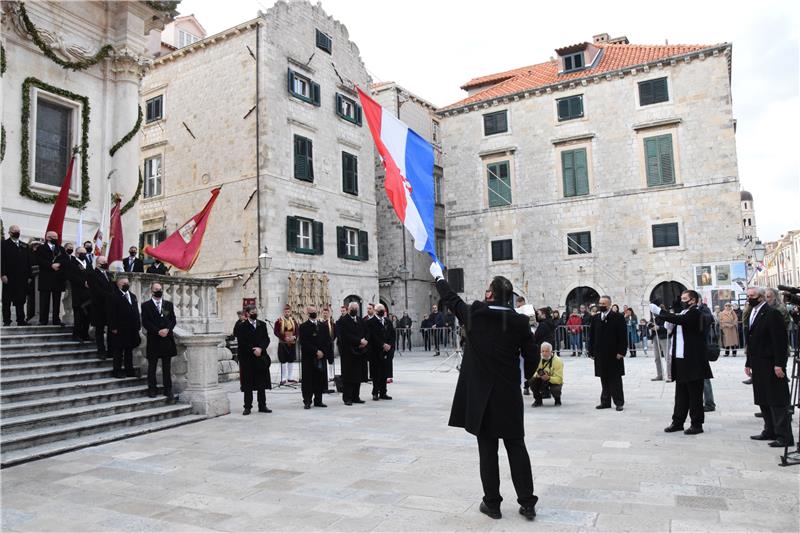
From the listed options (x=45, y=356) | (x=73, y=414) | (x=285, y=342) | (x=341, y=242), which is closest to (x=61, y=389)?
(x=73, y=414)

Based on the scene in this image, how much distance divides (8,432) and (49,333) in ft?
12.5

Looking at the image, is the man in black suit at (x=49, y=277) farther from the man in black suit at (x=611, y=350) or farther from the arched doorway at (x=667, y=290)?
the arched doorway at (x=667, y=290)

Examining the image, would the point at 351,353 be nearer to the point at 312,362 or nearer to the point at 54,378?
the point at 312,362

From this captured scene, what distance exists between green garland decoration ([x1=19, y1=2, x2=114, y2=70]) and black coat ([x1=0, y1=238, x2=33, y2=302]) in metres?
5.36

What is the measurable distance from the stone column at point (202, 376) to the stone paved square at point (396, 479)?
0.64 meters

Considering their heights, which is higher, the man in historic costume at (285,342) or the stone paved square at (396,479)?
the man in historic costume at (285,342)

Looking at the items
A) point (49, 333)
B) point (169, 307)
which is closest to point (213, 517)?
point (169, 307)

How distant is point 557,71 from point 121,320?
26296mm

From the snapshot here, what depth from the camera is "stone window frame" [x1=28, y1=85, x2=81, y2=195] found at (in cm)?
1377

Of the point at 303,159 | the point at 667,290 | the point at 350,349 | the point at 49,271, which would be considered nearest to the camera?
the point at 350,349

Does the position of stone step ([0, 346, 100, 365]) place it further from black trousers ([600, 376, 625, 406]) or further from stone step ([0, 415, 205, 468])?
black trousers ([600, 376, 625, 406])

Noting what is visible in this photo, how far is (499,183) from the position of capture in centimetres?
3031

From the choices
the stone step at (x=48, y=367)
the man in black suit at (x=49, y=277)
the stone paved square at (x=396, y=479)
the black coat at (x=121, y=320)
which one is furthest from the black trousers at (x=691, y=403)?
the man in black suit at (x=49, y=277)

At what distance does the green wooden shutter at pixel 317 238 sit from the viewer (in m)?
25.3
